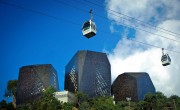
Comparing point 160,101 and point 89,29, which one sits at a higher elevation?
point 89,29

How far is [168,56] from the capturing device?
46969 millimetres

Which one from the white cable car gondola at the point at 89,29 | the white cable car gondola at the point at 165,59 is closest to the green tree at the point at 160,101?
the white cable car gondola at the point at 165,59

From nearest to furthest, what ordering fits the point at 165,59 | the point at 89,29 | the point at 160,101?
the point at 89,29, the point at 165,59, the point at 160,101

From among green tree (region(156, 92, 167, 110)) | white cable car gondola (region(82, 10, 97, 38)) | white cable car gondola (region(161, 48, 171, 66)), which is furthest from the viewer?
green tree (region(156, 92, 167, 110))

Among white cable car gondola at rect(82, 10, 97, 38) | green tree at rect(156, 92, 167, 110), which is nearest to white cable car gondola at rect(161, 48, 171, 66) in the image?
white cable car gondola at rect(82, 10, 97, 38)

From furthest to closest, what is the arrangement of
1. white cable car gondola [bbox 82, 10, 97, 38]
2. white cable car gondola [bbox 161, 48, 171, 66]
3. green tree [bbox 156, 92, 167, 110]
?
green tree [bbox 156, 92, 167, 110], white cable car gondola [bbox 161, 48, 171, 66], white cable car gondola [bbox 82, 10, 97, 38]

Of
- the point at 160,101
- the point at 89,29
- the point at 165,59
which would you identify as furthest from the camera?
the point at 160,101

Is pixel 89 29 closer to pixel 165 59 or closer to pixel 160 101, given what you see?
pixel 165 59

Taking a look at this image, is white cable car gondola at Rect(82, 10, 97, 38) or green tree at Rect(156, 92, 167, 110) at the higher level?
white cable car gondola at Rect(82, 10, 97, 38)

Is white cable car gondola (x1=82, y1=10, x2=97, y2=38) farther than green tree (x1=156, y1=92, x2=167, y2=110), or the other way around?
green tree (x1=156, y1=92, x2=167, y2=110)

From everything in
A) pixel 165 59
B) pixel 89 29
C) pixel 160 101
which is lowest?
pixel 160 101

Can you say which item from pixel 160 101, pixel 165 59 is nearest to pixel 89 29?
pixel 165 59

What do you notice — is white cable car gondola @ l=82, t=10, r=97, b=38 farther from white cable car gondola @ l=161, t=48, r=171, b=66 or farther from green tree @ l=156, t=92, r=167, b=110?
green tree @ l=156, t=92, r=167, b=110

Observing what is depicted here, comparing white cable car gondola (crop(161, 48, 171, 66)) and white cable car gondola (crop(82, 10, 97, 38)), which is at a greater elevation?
white cable car gondola (crop(82, 10, 97, 38))
